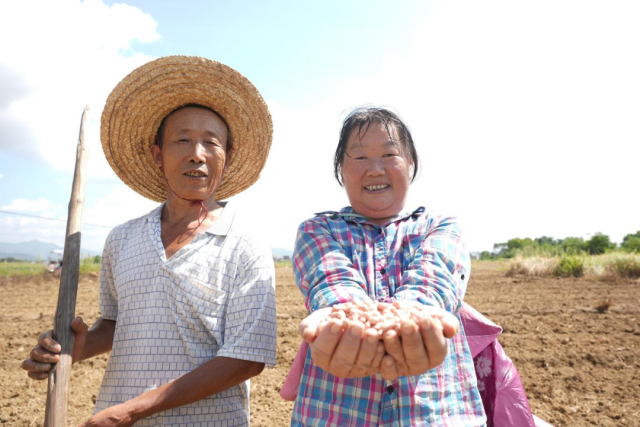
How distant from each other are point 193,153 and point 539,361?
510 centimetres

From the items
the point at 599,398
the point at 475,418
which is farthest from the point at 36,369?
the point at 599,398

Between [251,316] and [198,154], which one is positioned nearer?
[251,316]

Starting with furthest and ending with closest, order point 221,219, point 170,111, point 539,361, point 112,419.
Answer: point 539,361 < point 170,111 < point 221,219 < point 112,419

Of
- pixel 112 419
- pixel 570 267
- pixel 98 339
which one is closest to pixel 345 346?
pixel 112 419

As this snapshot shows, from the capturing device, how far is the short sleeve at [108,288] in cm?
211

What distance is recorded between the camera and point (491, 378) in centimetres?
171

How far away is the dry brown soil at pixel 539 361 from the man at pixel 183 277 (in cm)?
245

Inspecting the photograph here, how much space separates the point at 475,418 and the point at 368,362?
61 centimetres

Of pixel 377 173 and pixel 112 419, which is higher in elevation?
pixel 377 173

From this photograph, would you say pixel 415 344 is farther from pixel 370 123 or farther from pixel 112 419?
pixel 112 419

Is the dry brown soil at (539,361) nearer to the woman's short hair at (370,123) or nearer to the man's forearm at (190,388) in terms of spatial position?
the man's forearm at (190,388)

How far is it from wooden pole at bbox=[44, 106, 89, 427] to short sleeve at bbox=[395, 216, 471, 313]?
1.35 metres

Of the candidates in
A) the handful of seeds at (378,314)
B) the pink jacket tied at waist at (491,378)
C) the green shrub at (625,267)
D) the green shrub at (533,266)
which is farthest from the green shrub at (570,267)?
the handful of seeds at (378,314)

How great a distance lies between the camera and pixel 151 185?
252 centimetres
